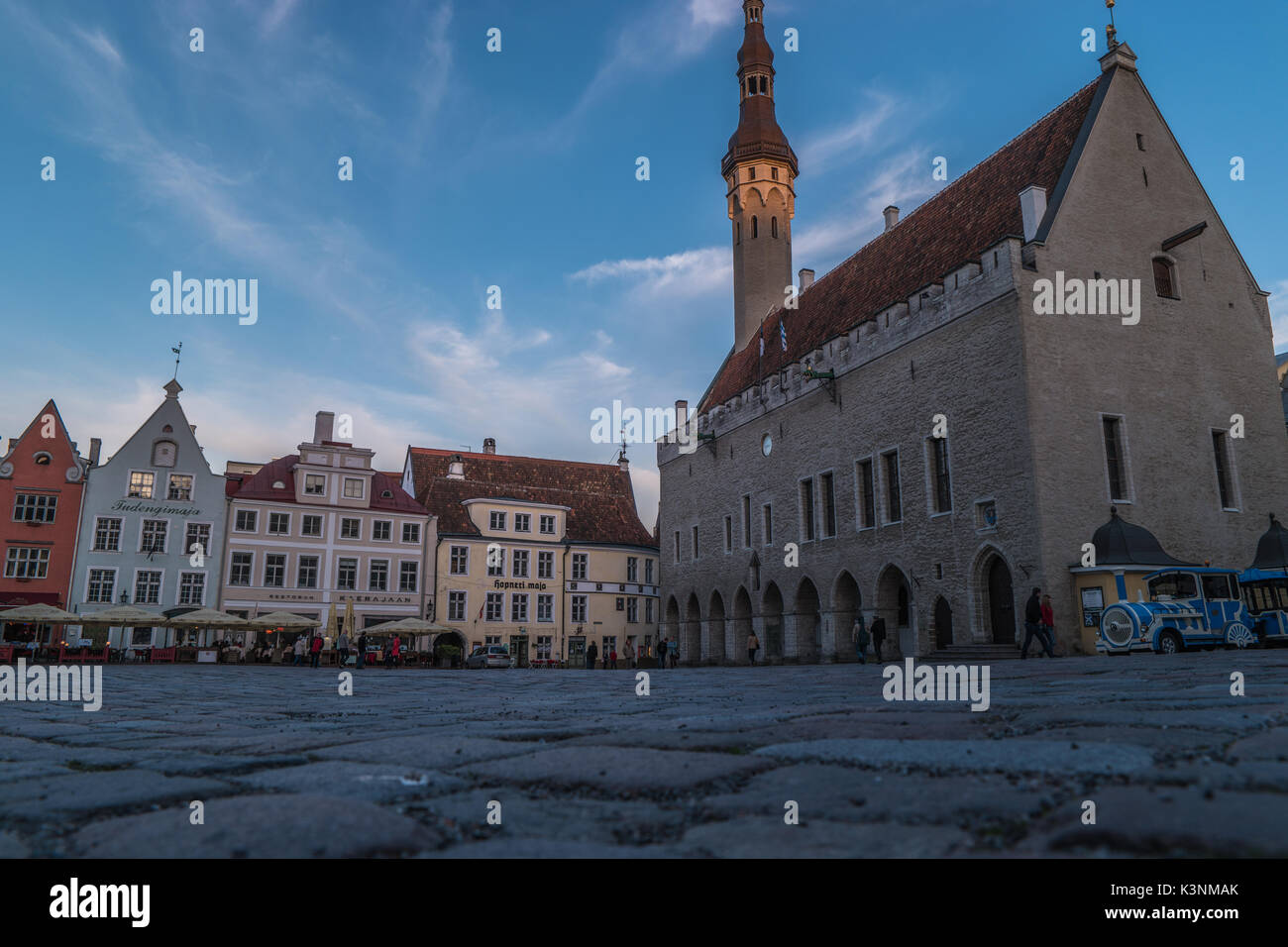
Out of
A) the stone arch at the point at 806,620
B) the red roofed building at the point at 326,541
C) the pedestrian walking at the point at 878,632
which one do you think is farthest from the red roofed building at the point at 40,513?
the pedestrian walking at the point at 878,632

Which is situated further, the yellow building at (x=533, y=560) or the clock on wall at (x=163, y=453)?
the yellow building at (x=533, y=560)

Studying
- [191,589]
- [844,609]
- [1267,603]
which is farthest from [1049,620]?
[191,589]

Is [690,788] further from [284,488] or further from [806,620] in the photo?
[284,488]

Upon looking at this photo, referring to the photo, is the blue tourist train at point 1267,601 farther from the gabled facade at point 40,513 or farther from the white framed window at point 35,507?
the white framed window at point 35,507

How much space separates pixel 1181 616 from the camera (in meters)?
18.3

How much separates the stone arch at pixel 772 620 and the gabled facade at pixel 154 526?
2326 centimetres

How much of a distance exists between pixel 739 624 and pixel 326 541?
1935 centimetres

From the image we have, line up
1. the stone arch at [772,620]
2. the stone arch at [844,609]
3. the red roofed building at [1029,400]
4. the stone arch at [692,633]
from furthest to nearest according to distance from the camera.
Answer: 1. the stone arch at [692,633]
2. the stone arch at [772,620]
3. the stone arch at [844,609]
4. the red roofed building at [1029,400]

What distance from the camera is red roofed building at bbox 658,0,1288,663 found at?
23.2 metres

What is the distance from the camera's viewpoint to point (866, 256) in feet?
119

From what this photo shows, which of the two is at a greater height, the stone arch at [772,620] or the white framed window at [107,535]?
the white framed window at [107,535]

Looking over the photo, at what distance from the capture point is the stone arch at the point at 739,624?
3762cm

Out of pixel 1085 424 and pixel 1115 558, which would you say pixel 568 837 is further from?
pixel 1085 424
